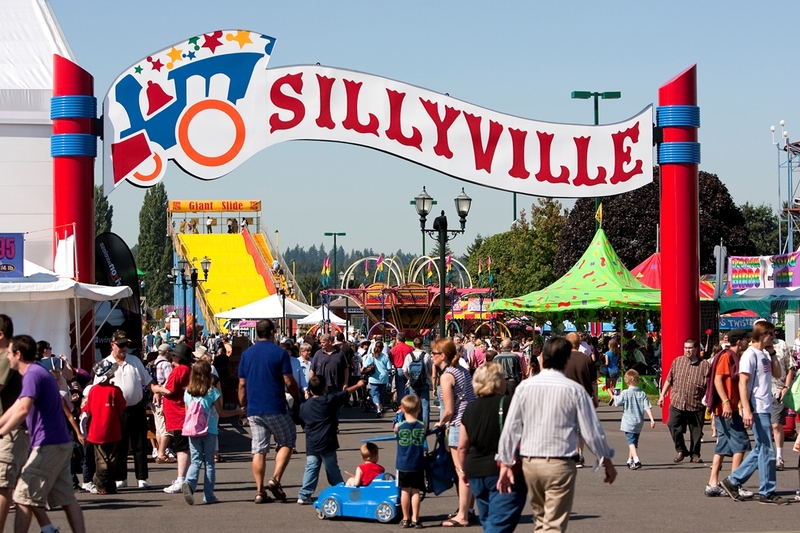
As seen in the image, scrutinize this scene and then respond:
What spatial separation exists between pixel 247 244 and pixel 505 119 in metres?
68.2

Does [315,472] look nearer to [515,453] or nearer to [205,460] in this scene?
[205,460]

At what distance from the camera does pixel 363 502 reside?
11328 mm

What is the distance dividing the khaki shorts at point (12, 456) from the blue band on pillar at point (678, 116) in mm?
13611

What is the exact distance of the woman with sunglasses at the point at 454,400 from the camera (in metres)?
10.9

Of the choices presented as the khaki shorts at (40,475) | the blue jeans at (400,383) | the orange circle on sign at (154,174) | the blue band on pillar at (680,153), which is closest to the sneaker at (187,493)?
the khaki shorts at (40,475)

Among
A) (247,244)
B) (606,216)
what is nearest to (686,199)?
(606,216)

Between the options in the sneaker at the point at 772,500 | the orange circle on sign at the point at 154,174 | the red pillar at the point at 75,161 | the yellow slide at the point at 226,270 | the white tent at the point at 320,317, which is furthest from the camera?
the yellow slide at the point at 226,270

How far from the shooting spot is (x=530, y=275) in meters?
64.1

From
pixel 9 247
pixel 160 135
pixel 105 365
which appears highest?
pixel 160 135

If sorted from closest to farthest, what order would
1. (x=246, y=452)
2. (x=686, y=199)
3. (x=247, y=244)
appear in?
1. (x=246, y=452)
2. (x=686, y=199)
3. (x=247, y=244)

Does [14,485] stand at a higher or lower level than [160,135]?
lower

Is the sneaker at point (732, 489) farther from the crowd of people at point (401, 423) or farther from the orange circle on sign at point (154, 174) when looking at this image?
the orange circle on sign at point (154, 174)

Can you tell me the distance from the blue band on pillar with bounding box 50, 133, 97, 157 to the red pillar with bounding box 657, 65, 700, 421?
9437mm

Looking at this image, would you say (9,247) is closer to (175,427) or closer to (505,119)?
(175,427)
